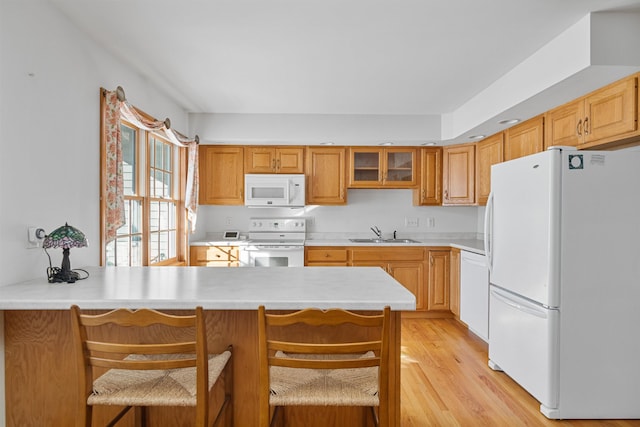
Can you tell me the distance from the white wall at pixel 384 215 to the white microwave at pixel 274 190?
443 millimetres

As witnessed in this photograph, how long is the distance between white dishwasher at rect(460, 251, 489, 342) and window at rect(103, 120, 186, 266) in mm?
3043

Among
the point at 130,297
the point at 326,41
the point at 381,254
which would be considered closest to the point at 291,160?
the point at 381,254

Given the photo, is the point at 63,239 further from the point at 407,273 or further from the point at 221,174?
the point at 407,273

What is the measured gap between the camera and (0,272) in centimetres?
167

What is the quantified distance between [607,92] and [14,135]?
3.39 metres

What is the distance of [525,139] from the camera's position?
3.17 metres

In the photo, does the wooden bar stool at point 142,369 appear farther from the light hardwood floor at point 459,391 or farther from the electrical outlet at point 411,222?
the electrical outlet at point 411,222

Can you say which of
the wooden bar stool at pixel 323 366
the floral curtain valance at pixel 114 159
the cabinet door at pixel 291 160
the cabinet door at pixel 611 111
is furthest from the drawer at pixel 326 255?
the wooden bar stool at pixel 323 366

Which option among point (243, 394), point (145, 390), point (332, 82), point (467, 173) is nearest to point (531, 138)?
point (467, 173)

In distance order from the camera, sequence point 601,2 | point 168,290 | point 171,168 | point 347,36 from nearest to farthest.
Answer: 1. point 168,290
2. point 601,2
3. point 347,36
4. point 171,168

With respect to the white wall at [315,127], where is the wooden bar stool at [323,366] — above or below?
below

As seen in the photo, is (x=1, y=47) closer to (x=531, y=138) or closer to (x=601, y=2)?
(x=601, y=2)

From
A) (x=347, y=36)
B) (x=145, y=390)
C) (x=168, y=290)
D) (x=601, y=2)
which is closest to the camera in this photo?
(x=145, y=390)

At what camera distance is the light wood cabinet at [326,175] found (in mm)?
4426
